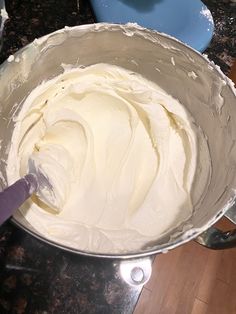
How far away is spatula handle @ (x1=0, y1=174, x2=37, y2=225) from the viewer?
0.47 meters

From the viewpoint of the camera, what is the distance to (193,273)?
111 cm

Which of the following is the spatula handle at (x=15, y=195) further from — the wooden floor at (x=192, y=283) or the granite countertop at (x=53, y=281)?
the wooden floor at (x=192, y=283)

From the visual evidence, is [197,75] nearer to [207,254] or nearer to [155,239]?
[155,239]

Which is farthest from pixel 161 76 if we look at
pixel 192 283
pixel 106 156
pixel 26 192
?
pixel 192 283

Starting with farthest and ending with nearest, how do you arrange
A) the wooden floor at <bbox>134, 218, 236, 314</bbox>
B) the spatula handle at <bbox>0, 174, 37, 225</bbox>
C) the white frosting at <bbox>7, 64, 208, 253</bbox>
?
the wooden floor at <bbox>134, 218, 236, 314</bbox>, the white frosting at <bbox>7, 64, 208, 253</bbox>, the spatula handle at <bbox>0, 174, 37, 225</bbox>

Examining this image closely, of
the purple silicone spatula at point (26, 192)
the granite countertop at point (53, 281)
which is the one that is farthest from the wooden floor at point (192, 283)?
the purple silicone spatula at point (26, 192)

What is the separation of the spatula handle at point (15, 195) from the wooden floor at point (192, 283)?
0.49m

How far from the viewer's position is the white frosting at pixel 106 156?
62cm

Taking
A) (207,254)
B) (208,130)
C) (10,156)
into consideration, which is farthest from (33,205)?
(207,254)

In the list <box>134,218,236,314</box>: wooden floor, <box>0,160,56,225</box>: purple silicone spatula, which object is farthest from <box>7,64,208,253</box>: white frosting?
<box>134,218,236,314</box>: wooden floor

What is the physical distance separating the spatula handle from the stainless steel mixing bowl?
2.8 inches

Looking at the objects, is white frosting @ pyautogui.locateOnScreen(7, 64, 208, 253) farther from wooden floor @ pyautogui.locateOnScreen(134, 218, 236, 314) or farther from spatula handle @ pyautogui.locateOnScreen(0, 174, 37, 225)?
wooden floor @ pyautogui.locateOnScreen(134, 218, 236, 314)

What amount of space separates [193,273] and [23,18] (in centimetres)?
75

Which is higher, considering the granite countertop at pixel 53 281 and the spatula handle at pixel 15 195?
the spatula handle at pixel 15 195
